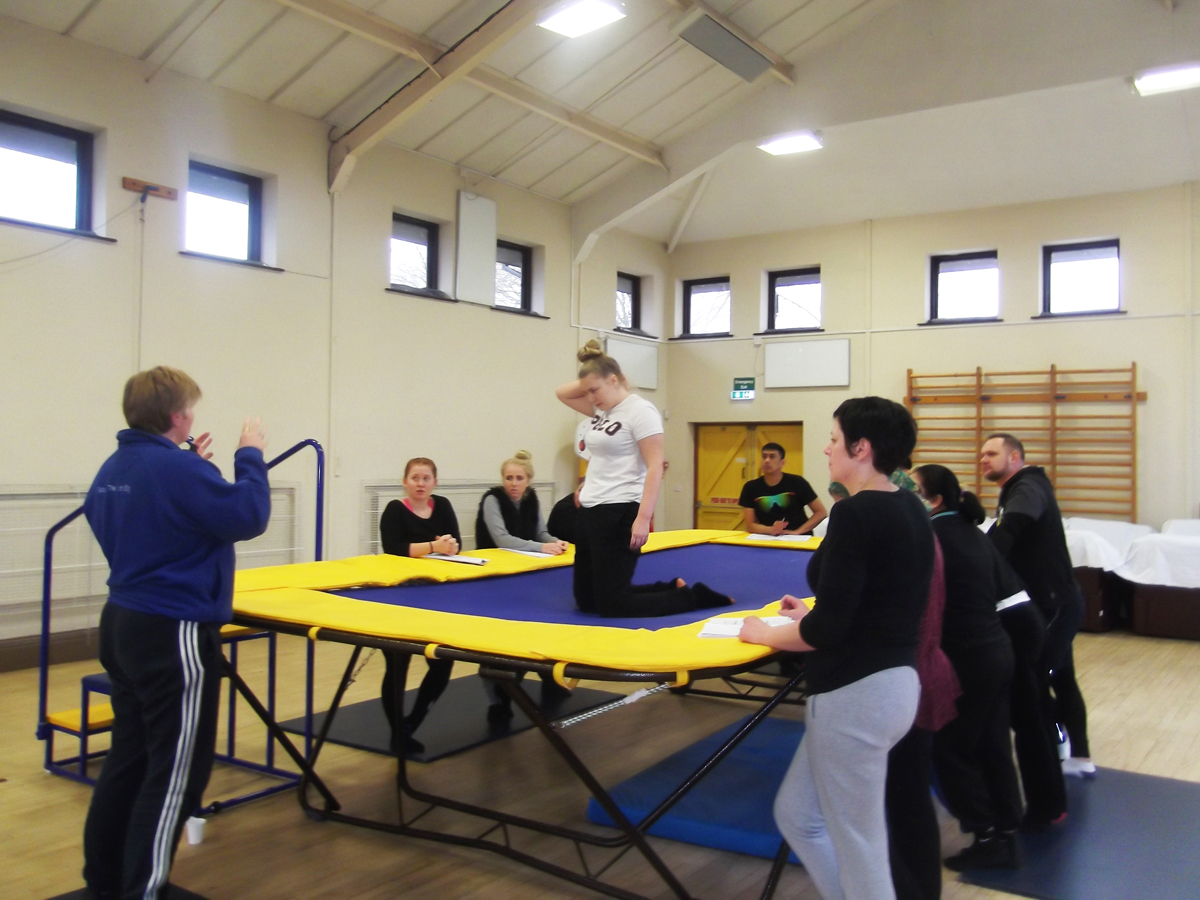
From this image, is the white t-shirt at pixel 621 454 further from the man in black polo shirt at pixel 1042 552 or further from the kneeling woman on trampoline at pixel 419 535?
the man in black polo shirt at pixel 1042 552

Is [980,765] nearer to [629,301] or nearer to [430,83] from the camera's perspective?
[430,83]

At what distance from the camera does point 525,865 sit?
2.66 metres

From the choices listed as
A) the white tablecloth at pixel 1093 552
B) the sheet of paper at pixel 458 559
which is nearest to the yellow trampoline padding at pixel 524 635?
the sheet of paper at pixel 458 559

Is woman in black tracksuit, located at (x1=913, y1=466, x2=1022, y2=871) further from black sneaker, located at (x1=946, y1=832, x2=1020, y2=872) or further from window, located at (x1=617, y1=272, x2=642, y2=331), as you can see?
window, located at (x1=617, y1=272, x2=642, y2=331)

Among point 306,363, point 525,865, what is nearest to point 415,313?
point 306,363

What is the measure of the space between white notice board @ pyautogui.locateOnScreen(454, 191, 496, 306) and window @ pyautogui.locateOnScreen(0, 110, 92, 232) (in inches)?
111

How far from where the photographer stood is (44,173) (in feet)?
17.9

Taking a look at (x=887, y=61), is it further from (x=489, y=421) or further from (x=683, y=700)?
(x=683, y=700)

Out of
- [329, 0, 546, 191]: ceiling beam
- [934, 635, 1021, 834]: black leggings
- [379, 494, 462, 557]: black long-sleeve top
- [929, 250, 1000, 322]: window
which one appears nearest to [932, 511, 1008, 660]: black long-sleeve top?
[934, 635, 1021, 834]: black leggings

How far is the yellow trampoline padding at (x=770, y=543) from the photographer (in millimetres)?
4695

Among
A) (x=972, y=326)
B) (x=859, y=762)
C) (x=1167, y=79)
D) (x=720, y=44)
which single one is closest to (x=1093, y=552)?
(x=972, y=326)

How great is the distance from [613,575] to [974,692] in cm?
111

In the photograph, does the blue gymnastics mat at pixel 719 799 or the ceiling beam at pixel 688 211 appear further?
the ceiling beam at pixel 688 211

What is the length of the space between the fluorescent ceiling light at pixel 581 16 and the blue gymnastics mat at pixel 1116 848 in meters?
4.87
